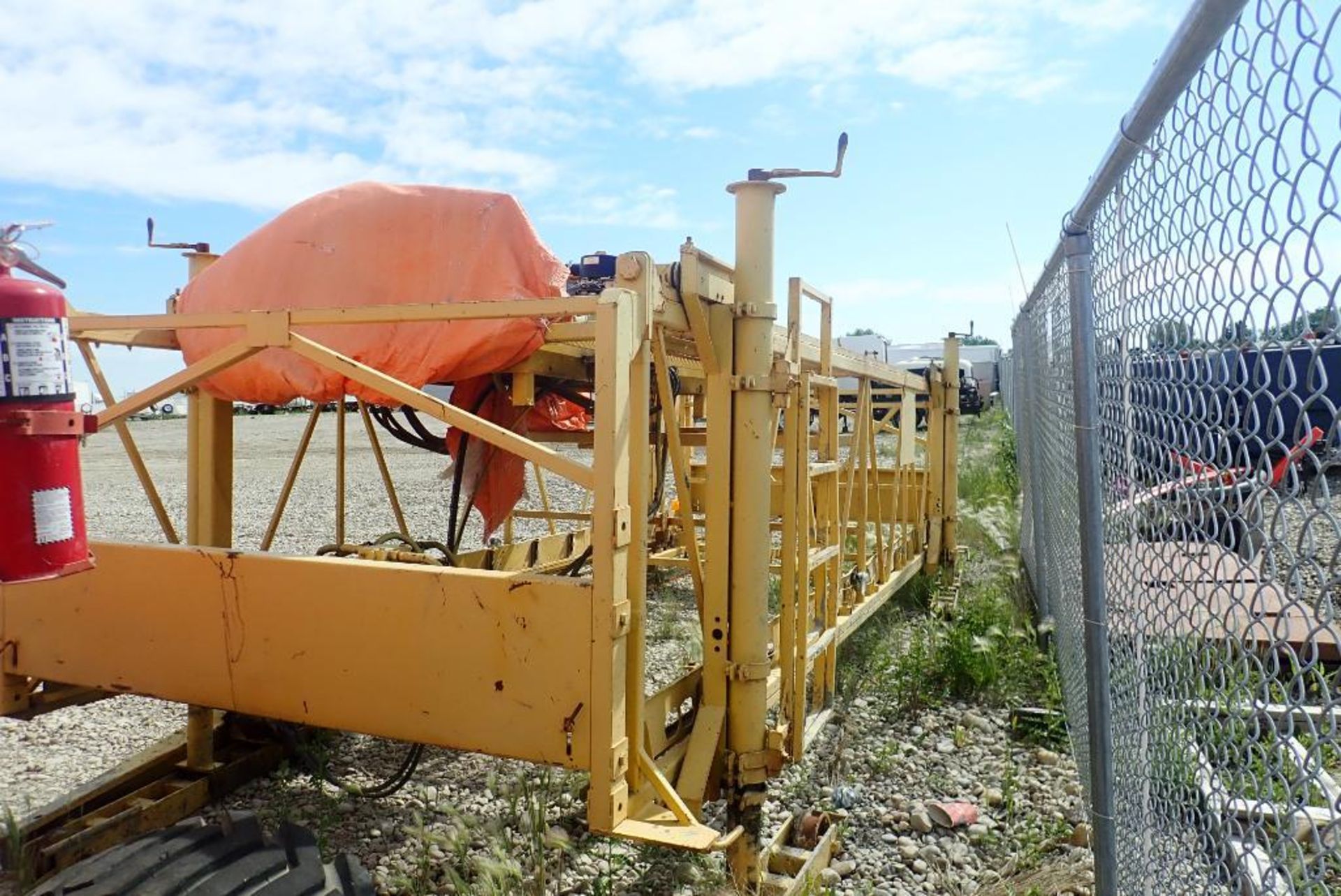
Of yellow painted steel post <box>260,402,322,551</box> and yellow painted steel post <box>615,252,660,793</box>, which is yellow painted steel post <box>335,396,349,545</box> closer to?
yellow painted steel post <box>260,402,322,551</box>

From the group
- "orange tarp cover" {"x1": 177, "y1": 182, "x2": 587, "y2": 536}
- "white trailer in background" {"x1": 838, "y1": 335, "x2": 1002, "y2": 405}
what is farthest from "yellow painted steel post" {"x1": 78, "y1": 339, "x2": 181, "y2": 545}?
"white trailer in background" {"x1": 838, "y1": 335, "x2": 1002, "y2": 405}

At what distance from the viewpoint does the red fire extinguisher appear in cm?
192

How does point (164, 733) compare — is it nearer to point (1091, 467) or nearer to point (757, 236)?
point (757, 236)

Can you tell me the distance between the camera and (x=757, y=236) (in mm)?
3498

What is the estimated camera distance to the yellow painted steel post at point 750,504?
3494 millimetres

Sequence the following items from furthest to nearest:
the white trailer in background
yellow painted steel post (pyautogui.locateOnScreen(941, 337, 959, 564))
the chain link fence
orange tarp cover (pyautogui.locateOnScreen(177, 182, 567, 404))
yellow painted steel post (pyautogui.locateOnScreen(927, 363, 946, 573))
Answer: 1. the white trailer in background
2. yellow painted steel post (pyautogui.locateOnScreen(941, 337, 959, 564))
3. yellow painted steel post (pyautogui.locateOnScreen(927, 363, 946, 573))
4. orange tarp cover (pyautogui.locateOnScreen(177, 182, 567, 404))
5. the chain link fence

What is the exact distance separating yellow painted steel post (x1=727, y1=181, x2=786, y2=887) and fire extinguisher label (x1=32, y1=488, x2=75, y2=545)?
2.13 m

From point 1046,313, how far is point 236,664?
3.50 meters

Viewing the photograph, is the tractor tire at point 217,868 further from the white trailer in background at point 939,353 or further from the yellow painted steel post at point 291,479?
the white trailer in background at point 939,353

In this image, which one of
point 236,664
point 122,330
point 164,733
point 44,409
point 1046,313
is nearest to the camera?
point 44,409

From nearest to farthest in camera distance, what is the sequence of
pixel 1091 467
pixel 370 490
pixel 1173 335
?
pixel 1173 335 < pixel 1091 467 < pixel 370 490

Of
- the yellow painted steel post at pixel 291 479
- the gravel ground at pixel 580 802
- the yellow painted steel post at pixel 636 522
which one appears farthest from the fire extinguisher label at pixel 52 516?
the yellow painted steel post at pixel 291 479

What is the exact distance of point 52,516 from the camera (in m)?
1.97

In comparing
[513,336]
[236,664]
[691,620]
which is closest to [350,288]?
[513,336]
